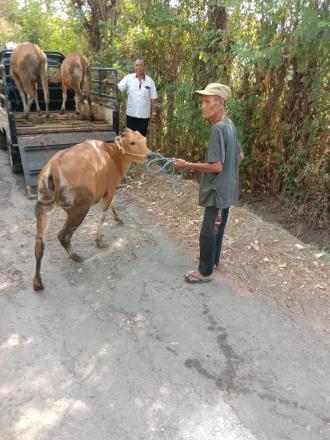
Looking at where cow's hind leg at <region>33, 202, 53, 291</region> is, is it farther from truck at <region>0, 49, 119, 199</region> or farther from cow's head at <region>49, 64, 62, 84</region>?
cow's head at <region>49, 64, 62, 84</region>

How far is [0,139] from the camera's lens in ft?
28.0

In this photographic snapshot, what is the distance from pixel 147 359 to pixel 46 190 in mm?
1827

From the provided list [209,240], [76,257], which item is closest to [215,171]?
[209,240]

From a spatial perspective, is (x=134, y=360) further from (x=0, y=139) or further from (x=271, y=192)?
(x=0, y=139)

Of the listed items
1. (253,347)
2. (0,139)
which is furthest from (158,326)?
(0,139)

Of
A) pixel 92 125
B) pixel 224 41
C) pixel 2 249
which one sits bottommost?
pixel 2 249

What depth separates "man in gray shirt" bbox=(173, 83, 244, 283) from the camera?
Result: 319cm

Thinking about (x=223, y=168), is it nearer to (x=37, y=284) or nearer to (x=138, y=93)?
(x=37, y=284)

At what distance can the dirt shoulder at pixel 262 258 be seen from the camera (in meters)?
3.66

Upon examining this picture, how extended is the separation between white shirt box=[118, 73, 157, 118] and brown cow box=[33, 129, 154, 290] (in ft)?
9.02

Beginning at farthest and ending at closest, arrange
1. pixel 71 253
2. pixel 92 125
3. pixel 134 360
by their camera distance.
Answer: pixel 92 125, pixel 71 253, pixel 134 360

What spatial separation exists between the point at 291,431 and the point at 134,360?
3.93 feet

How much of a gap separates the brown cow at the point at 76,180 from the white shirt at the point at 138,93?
2750 mm

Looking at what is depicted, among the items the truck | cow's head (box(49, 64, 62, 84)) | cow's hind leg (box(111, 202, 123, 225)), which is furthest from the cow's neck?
cow's head (box(49, 64, 62, 84))
